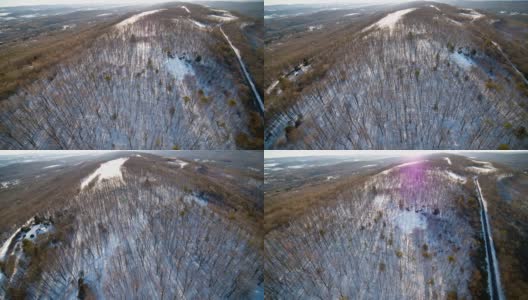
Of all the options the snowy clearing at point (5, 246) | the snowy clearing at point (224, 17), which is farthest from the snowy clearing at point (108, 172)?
Result: the snowy clearing at point (224, 17)

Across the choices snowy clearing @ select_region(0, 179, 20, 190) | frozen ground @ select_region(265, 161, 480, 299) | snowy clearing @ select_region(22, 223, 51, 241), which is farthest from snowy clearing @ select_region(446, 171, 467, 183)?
snowy clearing @ select_region(0, 179, 20, 190)

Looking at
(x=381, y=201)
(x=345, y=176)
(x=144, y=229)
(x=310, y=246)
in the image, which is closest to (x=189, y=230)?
(x=144, y=229)

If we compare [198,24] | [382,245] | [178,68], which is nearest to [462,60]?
[382,245]

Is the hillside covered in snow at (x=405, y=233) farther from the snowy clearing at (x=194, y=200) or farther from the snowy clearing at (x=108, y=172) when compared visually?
the snowy clearing at (x=108, y=172)

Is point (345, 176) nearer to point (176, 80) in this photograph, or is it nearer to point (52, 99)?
point (176, 80)

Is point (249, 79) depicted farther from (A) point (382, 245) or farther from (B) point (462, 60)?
(B) point (462, 60)

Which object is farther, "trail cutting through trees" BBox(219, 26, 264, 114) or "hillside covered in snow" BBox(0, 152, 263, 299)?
"trail cutting through trees" BBox(219, 26, 264, 114)

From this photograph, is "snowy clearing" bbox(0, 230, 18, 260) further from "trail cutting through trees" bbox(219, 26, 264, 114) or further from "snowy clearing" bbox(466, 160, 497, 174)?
"snowy clearing" bbox(466, 160, 497, 174)

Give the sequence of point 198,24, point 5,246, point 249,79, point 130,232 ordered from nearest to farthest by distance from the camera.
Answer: point 5,246
point 130,232
point 249,79
point 198,24
